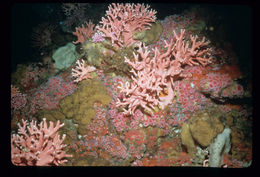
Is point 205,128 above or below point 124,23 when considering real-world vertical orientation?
below

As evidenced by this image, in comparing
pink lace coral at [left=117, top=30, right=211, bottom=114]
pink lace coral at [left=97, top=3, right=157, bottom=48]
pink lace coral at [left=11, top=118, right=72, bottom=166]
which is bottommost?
pink lace coral at [left=11, top=118, right=72, bottom=166]

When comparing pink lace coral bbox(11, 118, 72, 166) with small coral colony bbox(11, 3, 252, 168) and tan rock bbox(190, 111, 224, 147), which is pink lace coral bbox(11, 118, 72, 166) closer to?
small coral colony bbox(11, 3, 252, 168)

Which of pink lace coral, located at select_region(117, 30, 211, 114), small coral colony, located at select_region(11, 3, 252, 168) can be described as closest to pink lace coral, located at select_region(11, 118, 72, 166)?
small coral colony, located at select_region(11, 3, 252, 168)

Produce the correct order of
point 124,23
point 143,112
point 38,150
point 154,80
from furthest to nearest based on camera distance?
1. point 124,23
2. point 143,112
3. point 154,80
4. point 38,150

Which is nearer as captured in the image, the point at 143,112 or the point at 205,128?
the point at 205,128

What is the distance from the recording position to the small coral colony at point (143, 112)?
292 cm

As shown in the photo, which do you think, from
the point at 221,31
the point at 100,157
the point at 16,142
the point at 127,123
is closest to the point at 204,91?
the point at 127,123

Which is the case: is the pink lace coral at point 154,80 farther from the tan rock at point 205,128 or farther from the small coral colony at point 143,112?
the tan rock at point 205,128

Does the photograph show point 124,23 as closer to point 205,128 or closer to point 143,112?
point 143,112

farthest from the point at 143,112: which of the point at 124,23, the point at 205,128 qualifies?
the point at 124,23

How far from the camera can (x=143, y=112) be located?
3176 mm

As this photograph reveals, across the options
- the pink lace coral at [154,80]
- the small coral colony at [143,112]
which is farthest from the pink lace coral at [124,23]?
the pink lace coral at [154,80]

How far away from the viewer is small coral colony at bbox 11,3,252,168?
9.58 feet

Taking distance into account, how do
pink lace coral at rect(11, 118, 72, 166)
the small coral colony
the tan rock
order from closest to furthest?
pink lace coral at rect(11, 118, 72, 166), the tan rock, the small coral colony
